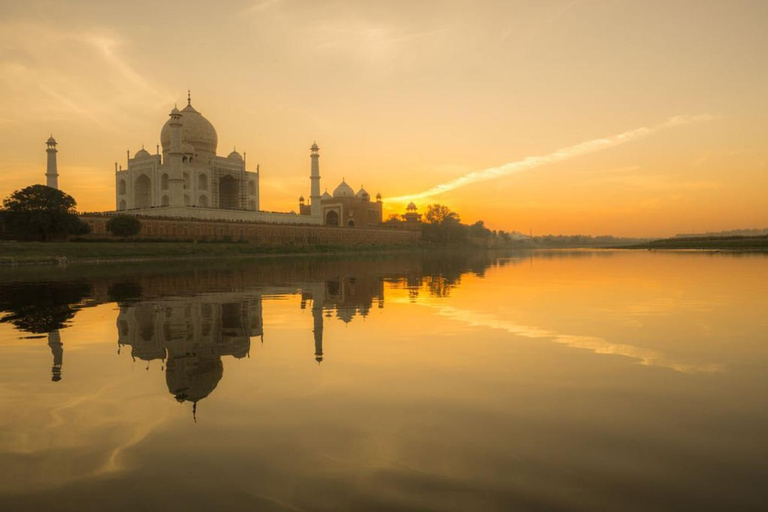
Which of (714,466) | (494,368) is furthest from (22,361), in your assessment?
(714,466)

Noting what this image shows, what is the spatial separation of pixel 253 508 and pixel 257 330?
272 inches

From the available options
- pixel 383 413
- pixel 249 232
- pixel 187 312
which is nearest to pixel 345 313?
pixel 187 312

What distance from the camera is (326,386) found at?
6.40m

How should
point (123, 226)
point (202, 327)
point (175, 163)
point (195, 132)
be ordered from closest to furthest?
point (202, 327) → point (123, 226) → point (175, 163) → point (195, 132)

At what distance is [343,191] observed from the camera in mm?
93188

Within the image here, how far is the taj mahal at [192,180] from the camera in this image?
56594mm

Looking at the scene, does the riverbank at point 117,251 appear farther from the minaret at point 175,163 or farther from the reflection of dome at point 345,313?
the reflection of dome at point 345,313

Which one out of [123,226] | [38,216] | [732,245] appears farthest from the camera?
[732,245]

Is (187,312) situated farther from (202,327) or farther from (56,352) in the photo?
(56,352)

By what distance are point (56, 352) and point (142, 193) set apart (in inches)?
2471

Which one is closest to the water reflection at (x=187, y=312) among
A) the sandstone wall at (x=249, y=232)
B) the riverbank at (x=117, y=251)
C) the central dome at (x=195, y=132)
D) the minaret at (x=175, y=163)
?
the riverbank at (x=117, y=251)

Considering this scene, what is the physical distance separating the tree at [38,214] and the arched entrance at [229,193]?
26446mm

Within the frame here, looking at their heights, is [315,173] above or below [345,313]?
above

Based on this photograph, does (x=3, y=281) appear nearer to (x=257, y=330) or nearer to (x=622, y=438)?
(x=257, y=330)
